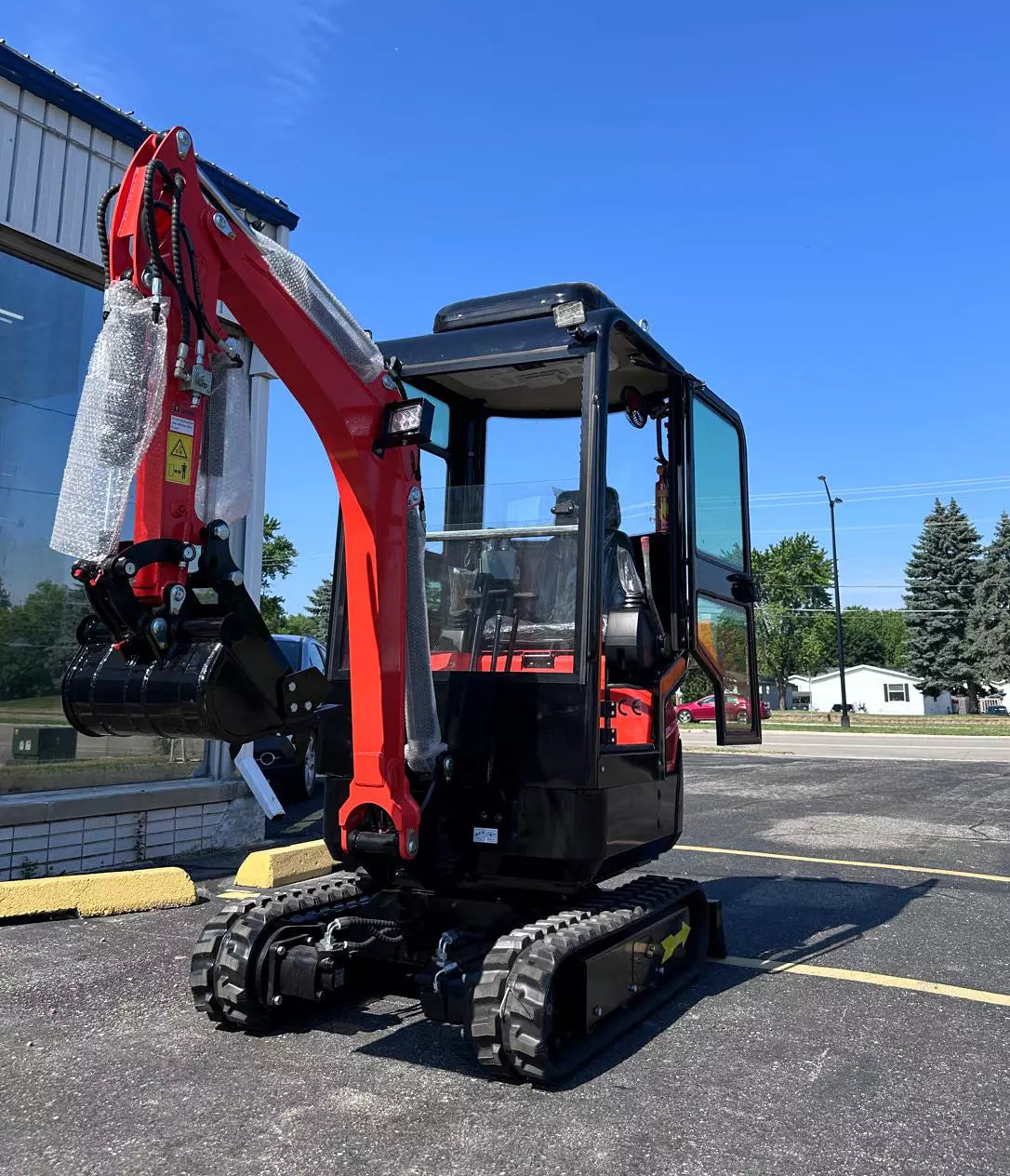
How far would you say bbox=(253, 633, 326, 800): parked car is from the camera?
11.4m

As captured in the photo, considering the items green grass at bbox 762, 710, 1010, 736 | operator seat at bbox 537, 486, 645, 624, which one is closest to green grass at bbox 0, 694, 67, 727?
operator seat at bbox 537, 486, 645, 624

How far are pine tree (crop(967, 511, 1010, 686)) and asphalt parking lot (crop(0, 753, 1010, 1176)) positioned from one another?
177 feet

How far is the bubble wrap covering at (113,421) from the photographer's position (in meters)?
3.05

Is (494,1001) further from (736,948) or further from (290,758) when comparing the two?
(290,758)

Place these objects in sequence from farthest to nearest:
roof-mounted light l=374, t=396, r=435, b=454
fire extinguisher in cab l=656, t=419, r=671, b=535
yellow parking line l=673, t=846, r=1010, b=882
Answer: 1. yellow parking line l=673, t=846, r=1010, b=882
2. fire extinguisher in cab l=656, t=419, r=671, b=535
3. roof-mounted light l=374, t=396, r=435, b=454

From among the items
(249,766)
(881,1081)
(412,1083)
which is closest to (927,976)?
(881,1081)

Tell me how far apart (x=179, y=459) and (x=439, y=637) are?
1.76 metres

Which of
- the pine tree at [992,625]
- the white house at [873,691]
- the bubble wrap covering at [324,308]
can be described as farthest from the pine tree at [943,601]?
the bubble wrap covering at [324,308]

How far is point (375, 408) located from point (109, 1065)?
2715mm

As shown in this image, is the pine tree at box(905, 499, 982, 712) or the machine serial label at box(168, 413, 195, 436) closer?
the machine serial label at box(168, 413, 195, 436)

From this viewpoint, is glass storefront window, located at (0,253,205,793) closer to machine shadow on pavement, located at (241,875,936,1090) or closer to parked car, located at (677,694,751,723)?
machine shadow on pavement, located at (241,875,936,1090)

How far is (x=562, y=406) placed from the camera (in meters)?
4.90

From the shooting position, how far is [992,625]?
2199 inches

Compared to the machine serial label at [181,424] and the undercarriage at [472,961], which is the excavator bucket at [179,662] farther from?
the undercarriage at [472,961]
